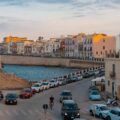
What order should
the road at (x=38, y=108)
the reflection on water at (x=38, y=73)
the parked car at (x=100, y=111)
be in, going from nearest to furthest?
the parked car at (x=100, y=111) < the road at (x=38, y=108) < the reflection on water at (x=38, y=73)

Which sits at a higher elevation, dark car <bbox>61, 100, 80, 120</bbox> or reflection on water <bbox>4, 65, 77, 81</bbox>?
dark car <bbox>61, 100, 80, 120</bbox>

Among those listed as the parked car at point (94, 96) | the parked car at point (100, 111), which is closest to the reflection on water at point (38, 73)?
the parked car at point (94, 96)

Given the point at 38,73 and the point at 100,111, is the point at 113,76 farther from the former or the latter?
the point at 38,73

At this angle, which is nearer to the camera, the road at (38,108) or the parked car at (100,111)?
the parked car at (100,111)

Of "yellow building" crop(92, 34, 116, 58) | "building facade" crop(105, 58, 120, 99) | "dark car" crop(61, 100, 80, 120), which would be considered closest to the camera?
"dark car" crop(61, 100, 80, 120)

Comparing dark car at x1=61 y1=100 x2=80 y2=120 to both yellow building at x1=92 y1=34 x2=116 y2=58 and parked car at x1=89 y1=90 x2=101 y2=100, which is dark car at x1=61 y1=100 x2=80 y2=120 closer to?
parked car at x1=89 y1=90 x2=101 y2=100

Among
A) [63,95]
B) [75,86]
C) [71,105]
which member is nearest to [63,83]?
[75,86]

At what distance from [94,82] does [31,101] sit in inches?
678

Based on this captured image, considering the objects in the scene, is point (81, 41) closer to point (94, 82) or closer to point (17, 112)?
point (94, 82)

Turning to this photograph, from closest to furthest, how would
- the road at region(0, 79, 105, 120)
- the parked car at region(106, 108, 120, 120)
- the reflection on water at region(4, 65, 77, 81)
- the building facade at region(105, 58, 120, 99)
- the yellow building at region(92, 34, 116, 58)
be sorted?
the parked car at region(106, 108, 120, 120) < the road at region(0, 79, 105, 120) < the building facade at region(105, 58, 120, 99) < the reflection on water at region(4, 65, 77, 81) < the yellow building at region(92, 34, 116, 58)

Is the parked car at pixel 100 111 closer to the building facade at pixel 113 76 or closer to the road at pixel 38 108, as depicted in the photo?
the road at pixel 38 108

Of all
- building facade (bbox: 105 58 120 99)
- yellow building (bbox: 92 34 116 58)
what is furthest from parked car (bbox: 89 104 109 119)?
yellow building (bbox: 92 34 116 58)

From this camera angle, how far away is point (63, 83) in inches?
2623

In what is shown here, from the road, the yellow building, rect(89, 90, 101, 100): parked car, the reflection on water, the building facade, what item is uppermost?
the yellow building
